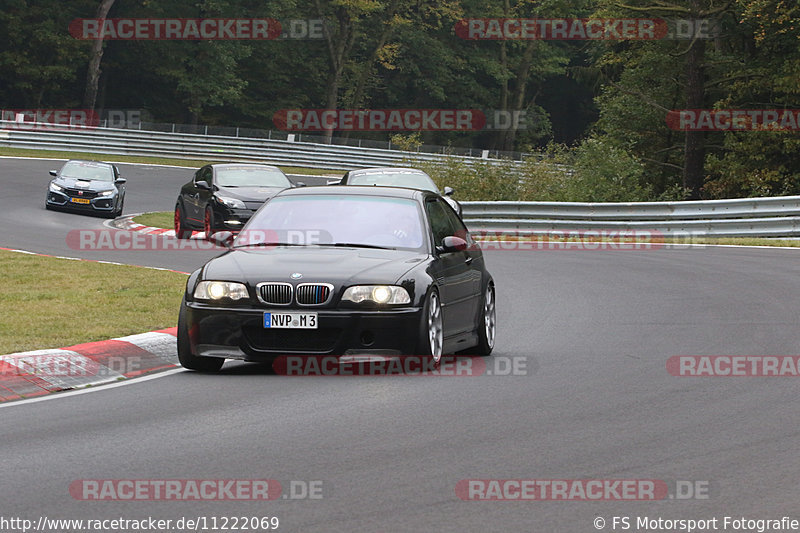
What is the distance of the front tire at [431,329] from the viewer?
1019 cm

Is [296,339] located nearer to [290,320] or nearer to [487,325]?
[290,320]

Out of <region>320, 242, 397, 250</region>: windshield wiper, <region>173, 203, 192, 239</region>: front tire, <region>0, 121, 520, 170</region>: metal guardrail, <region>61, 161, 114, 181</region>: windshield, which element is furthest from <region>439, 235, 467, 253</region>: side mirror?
<region>0, 121, 520, 170</region>: metal guardrail

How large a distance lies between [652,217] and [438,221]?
18.3 m

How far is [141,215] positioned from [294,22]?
44820 millimetres

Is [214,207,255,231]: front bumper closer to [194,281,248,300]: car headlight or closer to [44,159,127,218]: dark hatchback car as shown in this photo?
[44,159,127,218]: dark hatchback car

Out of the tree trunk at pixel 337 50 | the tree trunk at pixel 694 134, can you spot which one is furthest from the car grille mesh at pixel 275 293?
the tree trunk at pixel 337 50

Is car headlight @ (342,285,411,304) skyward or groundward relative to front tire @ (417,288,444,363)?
skyward

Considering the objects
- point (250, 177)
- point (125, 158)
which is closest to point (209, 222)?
point (250, 177)

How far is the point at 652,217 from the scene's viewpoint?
29.5 metres

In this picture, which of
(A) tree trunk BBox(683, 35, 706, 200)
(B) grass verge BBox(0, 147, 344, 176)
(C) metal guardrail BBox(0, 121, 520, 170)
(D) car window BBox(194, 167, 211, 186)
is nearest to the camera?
(D) car window BBox(194, 167, 211, 186)

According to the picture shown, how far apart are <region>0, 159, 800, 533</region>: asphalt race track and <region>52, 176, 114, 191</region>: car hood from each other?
20.4m

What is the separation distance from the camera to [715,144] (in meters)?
39.2

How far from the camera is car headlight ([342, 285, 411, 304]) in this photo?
10.0 meters

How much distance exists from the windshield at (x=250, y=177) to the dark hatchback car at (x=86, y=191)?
6264mm
